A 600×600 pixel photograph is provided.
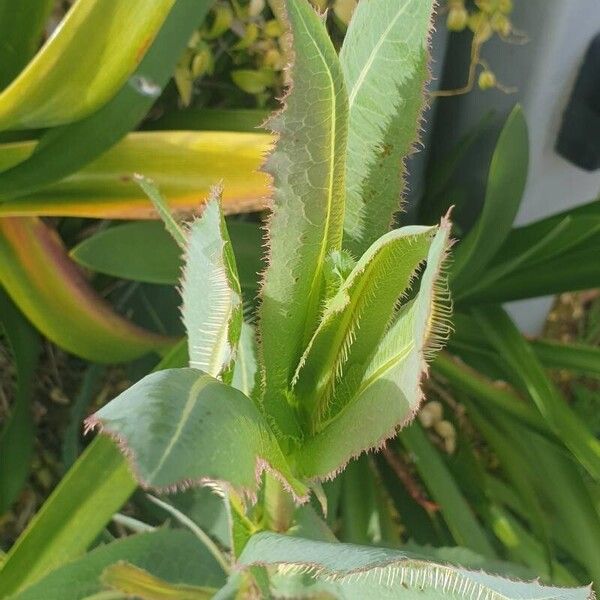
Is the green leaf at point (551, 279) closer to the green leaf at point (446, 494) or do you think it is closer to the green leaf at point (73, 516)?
the green leaf at point (446, 494)

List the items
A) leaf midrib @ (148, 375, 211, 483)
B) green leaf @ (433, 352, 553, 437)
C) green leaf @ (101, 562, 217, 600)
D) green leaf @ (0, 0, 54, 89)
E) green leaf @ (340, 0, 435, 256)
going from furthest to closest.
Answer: green leaf @ (433, 352, 553, 437), green leaf @ (0, 0, 54, 89), green leaf @ (101, 562, 217, 600), green leaf @ (340, 0, 435, 256), leaf midrib @ (148, 375, 211, 483)

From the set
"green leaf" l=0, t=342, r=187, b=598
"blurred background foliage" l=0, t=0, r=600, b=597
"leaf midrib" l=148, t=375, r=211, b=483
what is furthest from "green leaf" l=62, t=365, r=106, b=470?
"leaf midrib" l=148, t=375, r=211, b=483

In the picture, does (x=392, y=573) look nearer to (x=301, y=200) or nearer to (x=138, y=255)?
(x=301, y=200)

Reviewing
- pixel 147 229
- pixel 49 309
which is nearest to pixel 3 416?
pixel 49 309

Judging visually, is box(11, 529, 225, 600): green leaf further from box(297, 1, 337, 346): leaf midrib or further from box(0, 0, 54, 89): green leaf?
box(0, 0, 54, 89): green leaf

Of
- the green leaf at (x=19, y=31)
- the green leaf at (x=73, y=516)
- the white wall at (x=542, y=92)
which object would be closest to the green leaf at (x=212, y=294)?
the green leaf at (x=73, y=516)

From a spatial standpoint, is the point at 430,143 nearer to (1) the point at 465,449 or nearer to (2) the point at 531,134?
(2) the point at 531,134
